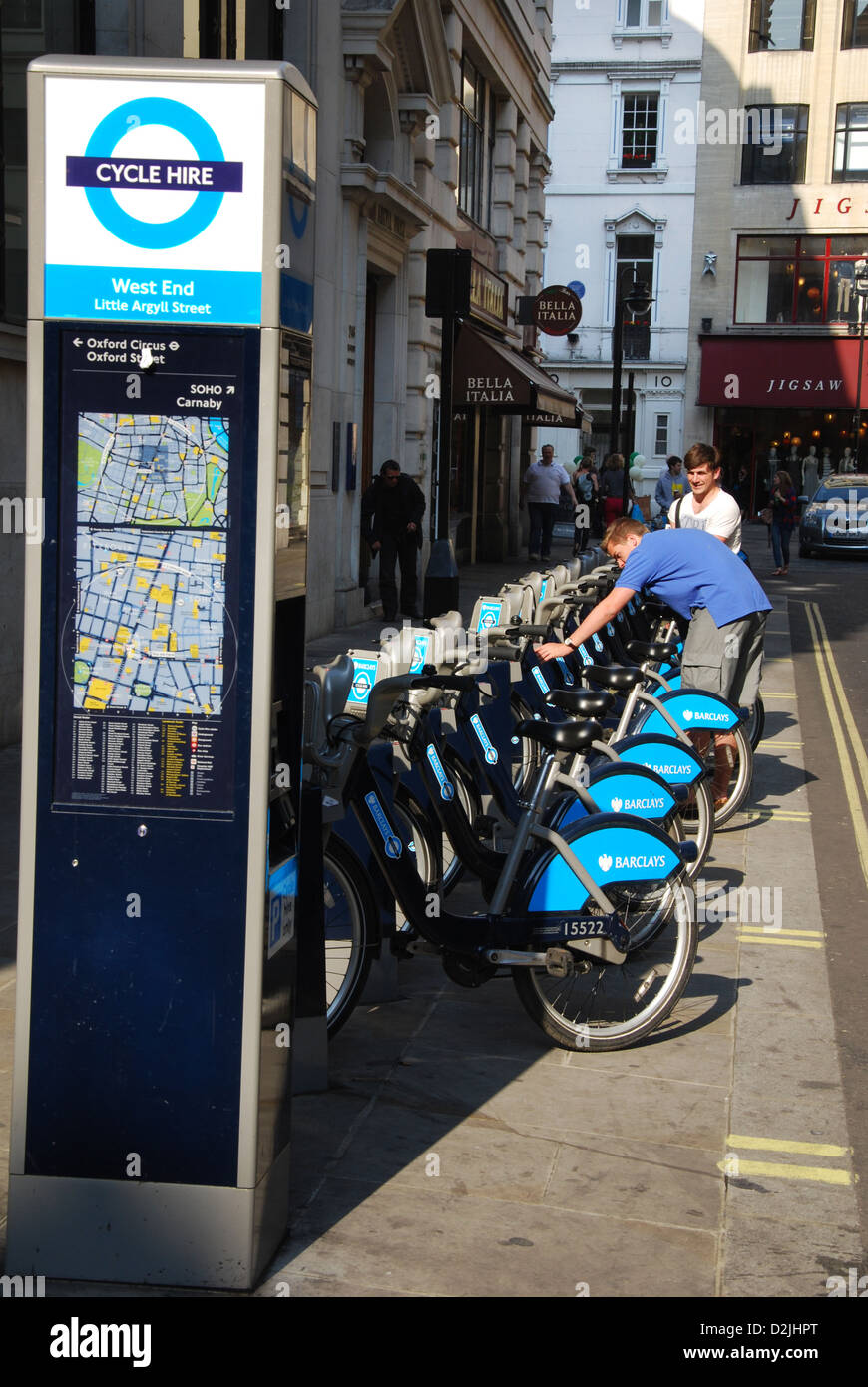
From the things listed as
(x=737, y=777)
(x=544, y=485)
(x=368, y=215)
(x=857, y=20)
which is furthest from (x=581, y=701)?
(x=857, y=20)

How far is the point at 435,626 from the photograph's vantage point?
22.7 feet

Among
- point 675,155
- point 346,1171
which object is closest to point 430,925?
point 346,1171

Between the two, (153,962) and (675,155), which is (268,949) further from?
(675,155)

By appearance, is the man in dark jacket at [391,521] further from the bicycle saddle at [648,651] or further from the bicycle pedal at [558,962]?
the bicycle pedal at [558,962]

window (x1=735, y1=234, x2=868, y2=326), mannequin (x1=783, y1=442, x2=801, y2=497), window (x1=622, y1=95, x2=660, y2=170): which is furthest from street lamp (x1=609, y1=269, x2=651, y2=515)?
window (x1=622, y1=95, x2=660, y2=170)

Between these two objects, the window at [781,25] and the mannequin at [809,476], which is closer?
the mannequin at [809,476]

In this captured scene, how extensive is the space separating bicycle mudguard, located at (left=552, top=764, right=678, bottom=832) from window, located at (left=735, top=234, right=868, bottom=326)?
41597mm

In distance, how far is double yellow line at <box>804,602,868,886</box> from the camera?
29.1ft

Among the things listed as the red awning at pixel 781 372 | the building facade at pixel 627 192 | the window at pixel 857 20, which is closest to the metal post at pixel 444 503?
the red awning at pixel 781 372

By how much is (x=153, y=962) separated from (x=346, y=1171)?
1.07m

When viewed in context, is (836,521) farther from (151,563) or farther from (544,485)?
(151,563)

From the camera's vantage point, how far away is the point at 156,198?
3.32 meters

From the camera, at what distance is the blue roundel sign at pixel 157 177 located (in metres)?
3.30

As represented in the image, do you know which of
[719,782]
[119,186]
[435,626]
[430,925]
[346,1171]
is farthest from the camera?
[719,782]
